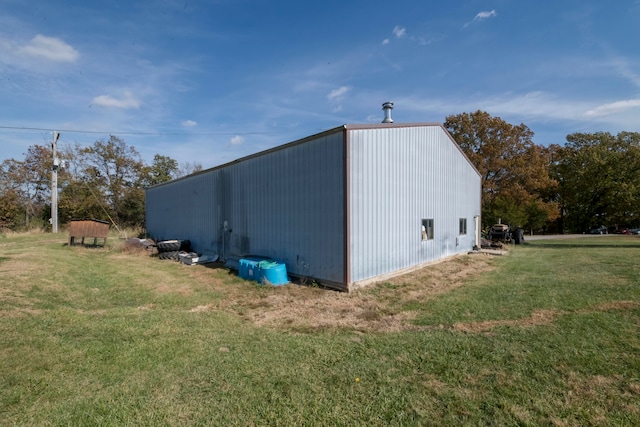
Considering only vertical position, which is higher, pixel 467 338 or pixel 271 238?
pixel 271 238

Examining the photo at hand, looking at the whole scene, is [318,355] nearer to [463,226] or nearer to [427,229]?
[427,229]

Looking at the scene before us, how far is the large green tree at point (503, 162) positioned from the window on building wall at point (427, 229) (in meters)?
19.2

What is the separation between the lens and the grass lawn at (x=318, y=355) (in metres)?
2.91

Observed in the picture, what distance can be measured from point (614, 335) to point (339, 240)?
5425 mm

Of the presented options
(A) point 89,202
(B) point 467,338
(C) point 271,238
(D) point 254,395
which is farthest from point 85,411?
(A) point 89,202

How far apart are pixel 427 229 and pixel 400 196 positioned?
2.60 metres

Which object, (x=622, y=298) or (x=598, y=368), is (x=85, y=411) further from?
(x=622, y=298)

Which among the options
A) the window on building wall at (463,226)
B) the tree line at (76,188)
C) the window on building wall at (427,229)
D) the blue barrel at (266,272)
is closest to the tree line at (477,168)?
the tree line at (76,188)

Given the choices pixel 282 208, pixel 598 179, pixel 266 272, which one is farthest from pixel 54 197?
pixel 598 179

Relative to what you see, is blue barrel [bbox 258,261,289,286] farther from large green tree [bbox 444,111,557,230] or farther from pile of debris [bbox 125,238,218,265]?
large green tree [bbox 444,111,557,230]

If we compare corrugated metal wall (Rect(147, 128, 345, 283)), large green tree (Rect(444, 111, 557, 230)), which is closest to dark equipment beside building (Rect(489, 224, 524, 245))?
large green tree (Rect(444, 111, 557, 230))

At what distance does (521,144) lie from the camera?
99.6 ft

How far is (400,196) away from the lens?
1021 centimetres

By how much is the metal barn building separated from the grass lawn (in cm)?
154
